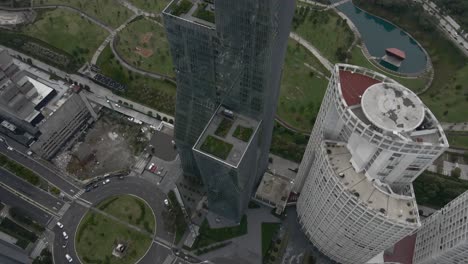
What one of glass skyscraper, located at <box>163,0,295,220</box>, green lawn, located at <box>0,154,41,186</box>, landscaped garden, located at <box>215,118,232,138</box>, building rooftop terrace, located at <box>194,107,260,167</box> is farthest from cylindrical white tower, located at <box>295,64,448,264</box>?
green lawn, located at <box>0,154,41,186</box>

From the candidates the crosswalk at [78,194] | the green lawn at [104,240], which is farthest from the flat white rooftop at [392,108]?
the crosswalk at [78,194]

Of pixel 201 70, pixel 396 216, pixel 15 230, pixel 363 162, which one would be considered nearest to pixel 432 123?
pixel 363 162

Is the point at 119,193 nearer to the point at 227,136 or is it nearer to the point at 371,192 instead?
the point at 227,136

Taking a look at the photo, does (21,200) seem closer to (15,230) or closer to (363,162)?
(15,230)

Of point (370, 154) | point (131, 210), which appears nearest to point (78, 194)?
point (131, 210)

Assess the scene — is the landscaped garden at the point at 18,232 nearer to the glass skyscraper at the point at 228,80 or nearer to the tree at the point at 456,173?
the glass skyscraper at the point at 228,80

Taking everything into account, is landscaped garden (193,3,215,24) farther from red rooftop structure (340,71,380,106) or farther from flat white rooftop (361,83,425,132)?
flat white rooftop (361,83,425,132)
